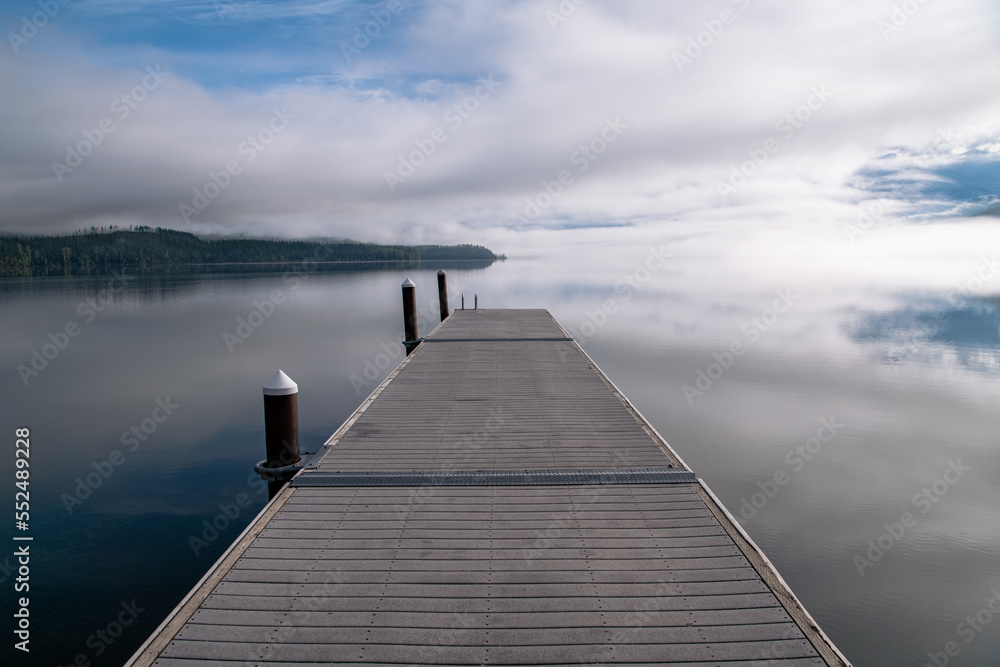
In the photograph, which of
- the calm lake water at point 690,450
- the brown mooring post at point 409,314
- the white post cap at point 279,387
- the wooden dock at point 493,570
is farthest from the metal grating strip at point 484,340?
the white post cap at point 279,387

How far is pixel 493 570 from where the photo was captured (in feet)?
11.8

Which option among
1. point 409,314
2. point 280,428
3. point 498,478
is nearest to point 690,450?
point 498,478

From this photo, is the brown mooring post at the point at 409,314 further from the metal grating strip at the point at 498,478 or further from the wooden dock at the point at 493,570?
the metal grating strip at the point at 498,478

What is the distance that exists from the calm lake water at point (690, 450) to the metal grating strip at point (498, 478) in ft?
6.85

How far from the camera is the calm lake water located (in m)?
5.53

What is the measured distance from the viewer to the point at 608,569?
3.62 m

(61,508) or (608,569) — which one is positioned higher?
(608,569)

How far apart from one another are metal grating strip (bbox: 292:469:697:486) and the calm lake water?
2.09 m

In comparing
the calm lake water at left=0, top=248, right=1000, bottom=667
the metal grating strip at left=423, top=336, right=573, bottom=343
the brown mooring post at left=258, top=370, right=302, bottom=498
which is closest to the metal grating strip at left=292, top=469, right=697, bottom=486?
the brown mooring post at left=258, top=370, right=302, bottom=498

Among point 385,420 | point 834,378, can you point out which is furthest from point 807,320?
point 385,420

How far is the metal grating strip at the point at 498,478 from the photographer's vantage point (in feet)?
16.3

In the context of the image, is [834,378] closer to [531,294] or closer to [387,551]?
[387,551]

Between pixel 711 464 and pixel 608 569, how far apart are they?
5.97m

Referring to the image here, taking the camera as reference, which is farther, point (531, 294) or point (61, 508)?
point (531, 294)
